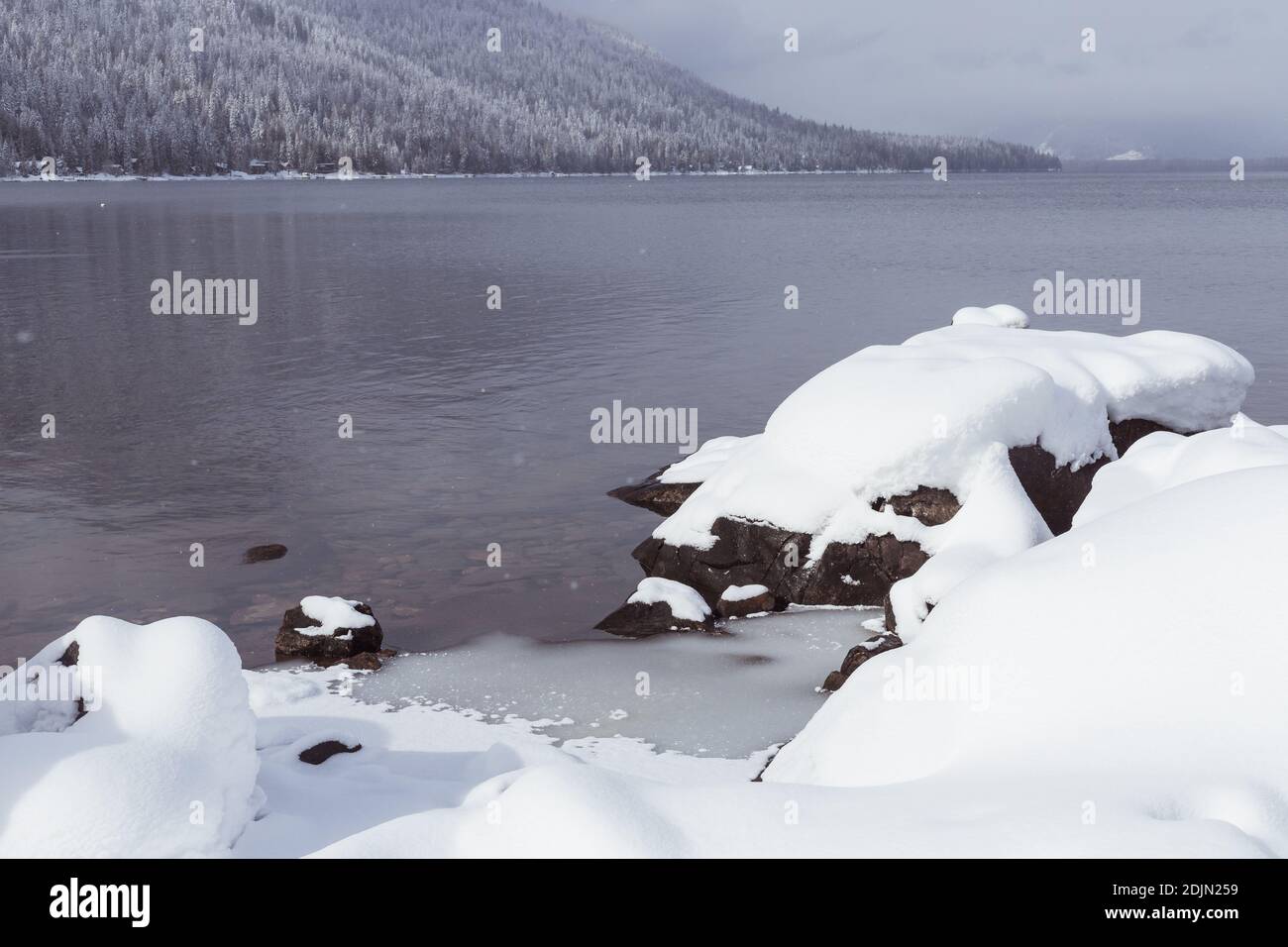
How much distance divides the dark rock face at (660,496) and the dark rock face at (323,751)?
32.7 ft

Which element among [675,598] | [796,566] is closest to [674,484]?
[796,566]

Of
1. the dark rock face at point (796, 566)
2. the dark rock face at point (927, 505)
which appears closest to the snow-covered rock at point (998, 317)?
the dark rock face at point (927, 505)

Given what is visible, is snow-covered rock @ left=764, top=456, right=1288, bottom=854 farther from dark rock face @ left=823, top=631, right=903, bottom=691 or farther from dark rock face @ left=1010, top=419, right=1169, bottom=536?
dark rock face @ left=1010, top=419, right=1169, bottom=536

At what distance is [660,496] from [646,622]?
19.3ft

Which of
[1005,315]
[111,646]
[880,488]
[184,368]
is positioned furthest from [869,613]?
[184,368]

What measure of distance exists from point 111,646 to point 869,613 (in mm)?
9178

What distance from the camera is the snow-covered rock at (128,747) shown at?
236 inches

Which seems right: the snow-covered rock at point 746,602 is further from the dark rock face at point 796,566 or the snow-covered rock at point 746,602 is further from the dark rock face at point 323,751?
the dark rock face at point 323,751

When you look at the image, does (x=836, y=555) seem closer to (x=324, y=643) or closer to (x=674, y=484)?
(x=674, y=484)

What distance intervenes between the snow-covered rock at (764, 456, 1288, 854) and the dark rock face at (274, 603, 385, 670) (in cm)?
708

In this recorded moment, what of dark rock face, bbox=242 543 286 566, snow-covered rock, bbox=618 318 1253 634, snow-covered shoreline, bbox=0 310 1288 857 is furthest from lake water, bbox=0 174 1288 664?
snow-covered shoreline, bbox=0 310 1288 857

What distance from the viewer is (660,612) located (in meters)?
13.8

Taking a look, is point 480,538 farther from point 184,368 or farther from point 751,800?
point 184,368

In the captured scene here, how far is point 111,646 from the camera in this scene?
7590 millimetres
